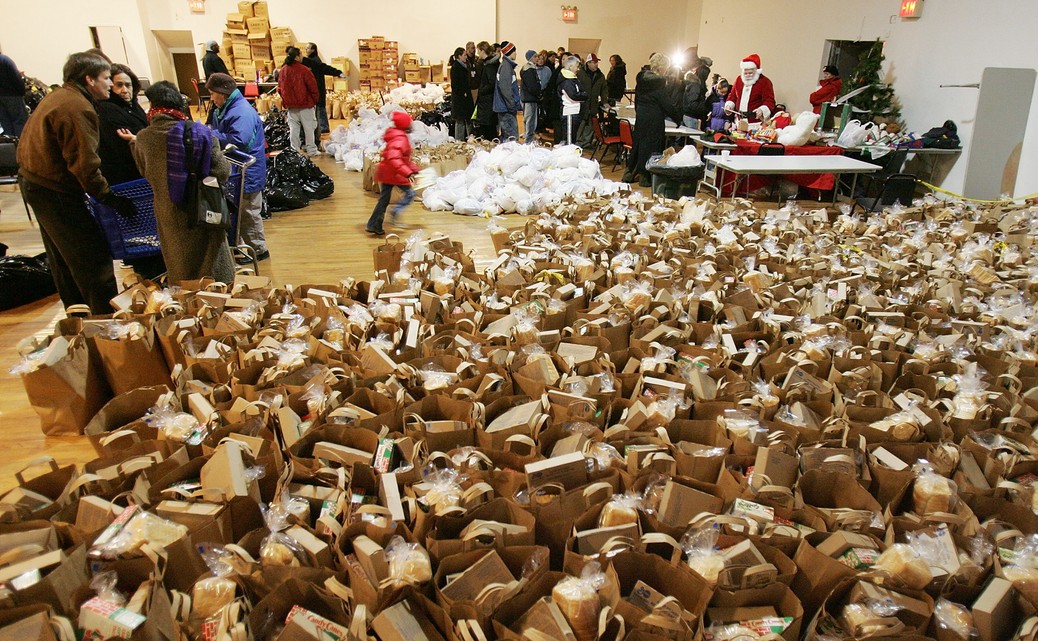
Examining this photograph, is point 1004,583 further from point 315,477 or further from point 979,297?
point 979,297

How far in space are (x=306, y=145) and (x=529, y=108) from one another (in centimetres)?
386


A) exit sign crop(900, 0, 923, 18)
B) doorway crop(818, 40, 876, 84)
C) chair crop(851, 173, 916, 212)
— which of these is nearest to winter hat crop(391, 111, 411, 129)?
chair crop(851, 173, 916, 212)

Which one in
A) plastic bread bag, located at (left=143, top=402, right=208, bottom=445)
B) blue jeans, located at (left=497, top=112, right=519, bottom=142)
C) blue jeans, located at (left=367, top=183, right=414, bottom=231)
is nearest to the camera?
plastic bread bag, located at (left=143, top=402, right=208, bottom=445)

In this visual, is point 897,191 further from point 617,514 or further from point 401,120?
point 617,514

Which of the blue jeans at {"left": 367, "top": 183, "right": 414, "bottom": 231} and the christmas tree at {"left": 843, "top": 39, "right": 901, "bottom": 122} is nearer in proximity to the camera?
the blue jeans at {"left": 367, "top": 183, "right": 414, "bottom": 231}

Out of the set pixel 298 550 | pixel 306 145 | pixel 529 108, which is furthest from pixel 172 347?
pixel 529 108

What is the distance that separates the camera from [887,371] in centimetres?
212

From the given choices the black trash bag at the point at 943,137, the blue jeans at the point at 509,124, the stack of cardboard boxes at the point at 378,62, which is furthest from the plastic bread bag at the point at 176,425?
the stack of cardboard boxes at the point at 378,62

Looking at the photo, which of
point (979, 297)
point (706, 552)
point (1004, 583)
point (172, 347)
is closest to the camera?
point (1004, 583)

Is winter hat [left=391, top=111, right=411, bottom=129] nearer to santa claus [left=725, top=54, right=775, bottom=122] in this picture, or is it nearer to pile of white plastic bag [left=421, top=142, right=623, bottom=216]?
pile of white plastic bag [left=421, top=142, right=623, bottom=216]

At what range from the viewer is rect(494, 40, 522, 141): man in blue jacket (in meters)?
9.66

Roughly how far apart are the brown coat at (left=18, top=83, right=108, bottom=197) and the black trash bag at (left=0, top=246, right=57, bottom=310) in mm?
1272

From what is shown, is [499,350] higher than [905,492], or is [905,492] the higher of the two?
[499,350]

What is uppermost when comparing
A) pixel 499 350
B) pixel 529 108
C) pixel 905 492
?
pixel 529 108
